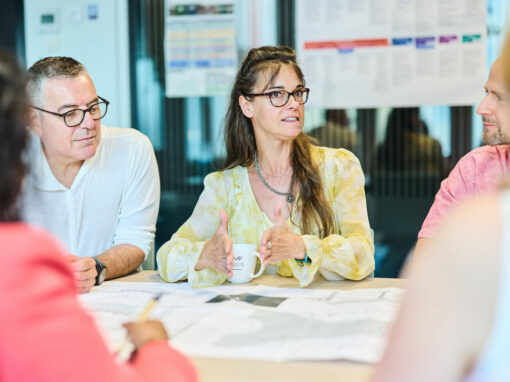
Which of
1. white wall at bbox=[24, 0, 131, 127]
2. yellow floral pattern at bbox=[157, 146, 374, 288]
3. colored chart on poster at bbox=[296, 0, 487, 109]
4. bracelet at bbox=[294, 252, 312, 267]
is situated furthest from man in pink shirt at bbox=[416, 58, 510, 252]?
white wall at bbox=[24, 0, 131, 127]

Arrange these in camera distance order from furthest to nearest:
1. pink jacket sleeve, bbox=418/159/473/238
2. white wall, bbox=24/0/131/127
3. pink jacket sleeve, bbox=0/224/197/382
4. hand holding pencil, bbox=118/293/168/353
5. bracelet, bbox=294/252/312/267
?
white wall, bbox=24/0/131/127 → pink jacket sleeve, bbox=418/159/473/238 → bracelet, bbox=294/252/312/267 → hand holding pencil, bbox=118/293/168/353 → pink jacket sleeve, bbox=0/224/197/382

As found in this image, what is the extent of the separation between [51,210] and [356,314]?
1347 mm

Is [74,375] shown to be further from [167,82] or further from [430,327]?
[167,82]

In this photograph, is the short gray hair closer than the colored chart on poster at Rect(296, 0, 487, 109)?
Yes

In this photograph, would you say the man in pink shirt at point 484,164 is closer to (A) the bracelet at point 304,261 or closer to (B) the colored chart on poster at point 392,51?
(A) the bracelet at point 304,261

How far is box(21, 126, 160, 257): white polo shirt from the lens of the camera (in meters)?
2.28

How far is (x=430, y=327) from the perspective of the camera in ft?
2.00

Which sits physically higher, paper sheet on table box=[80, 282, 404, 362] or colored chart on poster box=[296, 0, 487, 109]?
colored chart on poster box=[296, 0, 487, 109]

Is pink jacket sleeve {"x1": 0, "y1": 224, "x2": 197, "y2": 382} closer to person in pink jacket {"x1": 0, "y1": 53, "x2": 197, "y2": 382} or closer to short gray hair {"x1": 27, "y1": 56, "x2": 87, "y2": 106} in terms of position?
person in pink jacket {"x1": 0, "y1": 53, "x2": 197, "y2": 382}

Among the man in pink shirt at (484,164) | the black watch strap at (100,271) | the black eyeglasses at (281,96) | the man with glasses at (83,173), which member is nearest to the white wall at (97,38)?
the man with glasses at (83,173)

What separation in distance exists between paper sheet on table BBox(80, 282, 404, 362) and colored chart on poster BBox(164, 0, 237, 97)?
2.03 meters

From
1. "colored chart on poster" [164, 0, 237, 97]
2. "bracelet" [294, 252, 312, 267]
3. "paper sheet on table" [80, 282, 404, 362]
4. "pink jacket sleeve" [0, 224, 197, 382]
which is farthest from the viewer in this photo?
"colored chart on poster" [164, 0, 237, 97]

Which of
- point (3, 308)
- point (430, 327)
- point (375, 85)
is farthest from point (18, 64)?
point (375, 85)

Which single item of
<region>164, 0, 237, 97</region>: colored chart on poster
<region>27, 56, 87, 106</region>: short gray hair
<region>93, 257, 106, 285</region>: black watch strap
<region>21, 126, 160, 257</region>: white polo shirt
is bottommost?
<region>93, 257, 106, 285</region>: black watch strap
